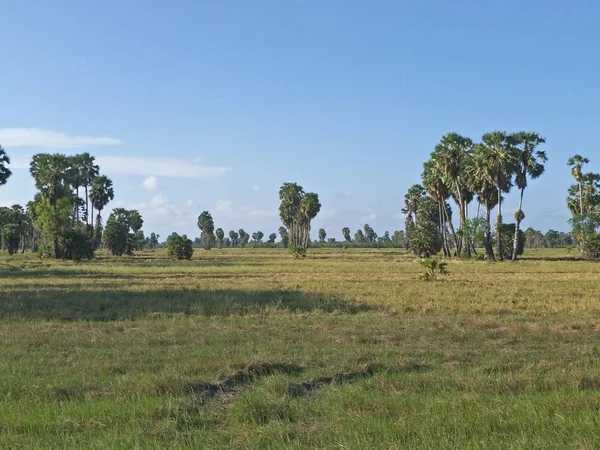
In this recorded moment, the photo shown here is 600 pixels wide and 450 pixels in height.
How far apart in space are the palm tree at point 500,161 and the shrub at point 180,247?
142 feet

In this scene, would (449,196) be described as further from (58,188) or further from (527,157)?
(58,188)

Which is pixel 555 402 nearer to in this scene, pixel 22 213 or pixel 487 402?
pixel 487 402

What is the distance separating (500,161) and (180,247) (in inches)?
1797

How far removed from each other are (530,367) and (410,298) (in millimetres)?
15396

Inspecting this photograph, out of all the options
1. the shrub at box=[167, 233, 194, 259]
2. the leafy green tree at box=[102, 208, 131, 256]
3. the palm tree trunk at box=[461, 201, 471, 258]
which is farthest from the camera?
the leafy green tree at box=[102, 208, 131, 256]

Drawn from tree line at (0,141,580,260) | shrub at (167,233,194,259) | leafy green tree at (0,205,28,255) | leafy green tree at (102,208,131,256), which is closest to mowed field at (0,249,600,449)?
tree line at (0,141,580,260)

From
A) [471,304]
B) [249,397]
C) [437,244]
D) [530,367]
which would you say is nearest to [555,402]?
[530,367]

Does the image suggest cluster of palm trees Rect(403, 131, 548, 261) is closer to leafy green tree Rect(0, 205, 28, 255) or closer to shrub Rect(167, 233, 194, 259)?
shrub Rect(167, 233, 194, 259)

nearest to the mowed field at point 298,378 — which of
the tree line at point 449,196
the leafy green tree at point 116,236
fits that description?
the tree line at point 449,196

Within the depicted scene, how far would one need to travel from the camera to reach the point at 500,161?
70625mm

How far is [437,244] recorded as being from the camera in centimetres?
9150

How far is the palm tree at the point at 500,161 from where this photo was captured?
2785 inches

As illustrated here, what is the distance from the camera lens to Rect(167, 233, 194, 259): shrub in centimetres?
8756

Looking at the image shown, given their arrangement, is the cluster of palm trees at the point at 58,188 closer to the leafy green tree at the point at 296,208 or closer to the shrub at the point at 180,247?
the shrub at the point at 180,247
